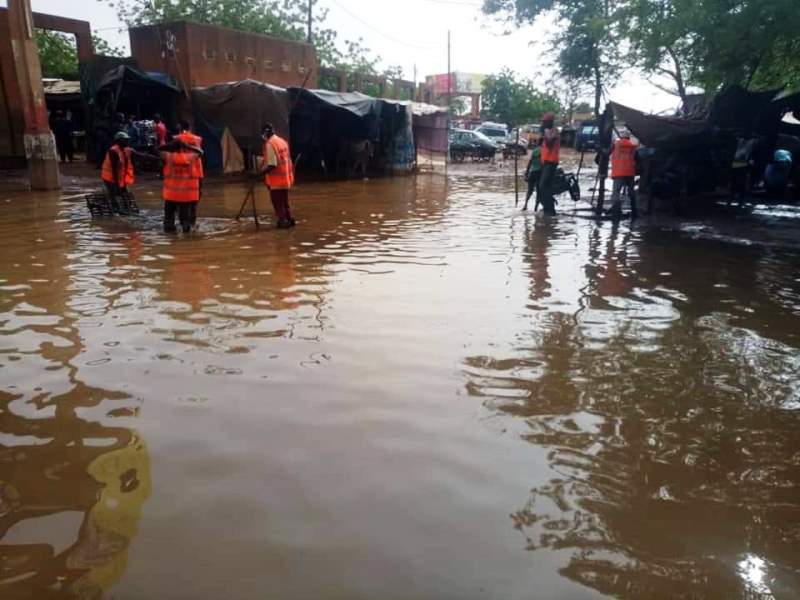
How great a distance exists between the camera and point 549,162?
1077 cm

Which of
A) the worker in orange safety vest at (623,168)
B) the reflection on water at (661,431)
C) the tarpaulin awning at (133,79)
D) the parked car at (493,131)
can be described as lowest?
the reflection on water at (661,431)

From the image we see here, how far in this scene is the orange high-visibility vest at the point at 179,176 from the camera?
8.44 m

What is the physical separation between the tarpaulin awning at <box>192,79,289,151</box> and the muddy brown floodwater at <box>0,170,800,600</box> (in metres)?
11.1

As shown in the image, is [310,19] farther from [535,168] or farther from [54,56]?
[535,168]

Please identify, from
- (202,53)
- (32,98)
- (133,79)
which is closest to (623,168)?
(32,98)

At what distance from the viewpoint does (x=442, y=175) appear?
21.0 meters

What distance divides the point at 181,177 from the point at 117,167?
7.35 ft

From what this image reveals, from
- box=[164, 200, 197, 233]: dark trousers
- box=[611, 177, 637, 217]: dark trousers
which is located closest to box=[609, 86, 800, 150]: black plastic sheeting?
box=[611, 177, 637, 217]: dark trousers

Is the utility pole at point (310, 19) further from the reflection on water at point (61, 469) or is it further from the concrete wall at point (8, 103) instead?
the reflection on water at point (61, 469)

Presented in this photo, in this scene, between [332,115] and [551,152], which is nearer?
[551,152]

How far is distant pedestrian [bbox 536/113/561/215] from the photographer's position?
10.4 metres

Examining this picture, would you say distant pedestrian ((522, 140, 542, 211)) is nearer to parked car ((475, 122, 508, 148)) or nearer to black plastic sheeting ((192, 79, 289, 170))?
black plastic sheeting ((192, 79, 289, 170))

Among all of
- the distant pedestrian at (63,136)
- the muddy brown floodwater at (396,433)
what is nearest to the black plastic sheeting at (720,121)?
the muddy brown floodwater at (396,433)

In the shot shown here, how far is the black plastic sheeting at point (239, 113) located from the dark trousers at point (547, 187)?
8448 mm
